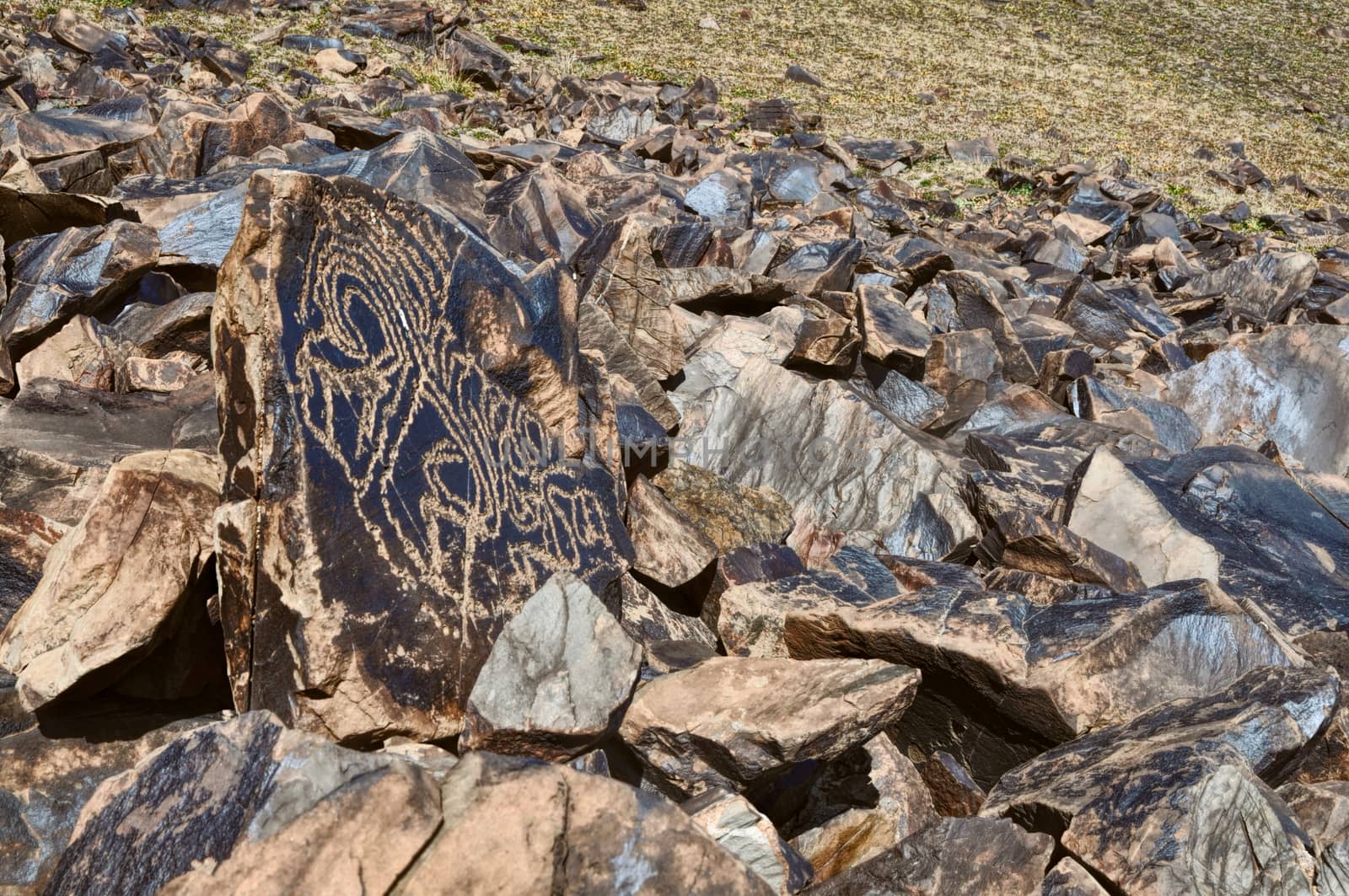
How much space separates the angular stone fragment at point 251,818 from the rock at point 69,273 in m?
3.22

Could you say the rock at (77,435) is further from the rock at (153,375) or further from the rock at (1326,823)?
the rock at (1326,823)

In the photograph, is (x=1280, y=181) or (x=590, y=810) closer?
(x=590, y=810)

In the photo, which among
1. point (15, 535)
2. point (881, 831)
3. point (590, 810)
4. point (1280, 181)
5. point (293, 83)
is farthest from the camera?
point (1280, 181)

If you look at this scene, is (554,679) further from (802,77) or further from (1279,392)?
(802,77)

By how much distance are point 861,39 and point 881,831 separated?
21.4 meters

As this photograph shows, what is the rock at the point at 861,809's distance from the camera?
294 cm

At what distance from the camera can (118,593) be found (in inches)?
111

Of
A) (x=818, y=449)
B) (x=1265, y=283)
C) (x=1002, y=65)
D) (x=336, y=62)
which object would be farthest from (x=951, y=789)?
(x=1002, y=65)

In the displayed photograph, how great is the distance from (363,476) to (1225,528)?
3674 millimetres

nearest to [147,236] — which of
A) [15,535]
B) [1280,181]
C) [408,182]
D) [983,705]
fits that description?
[408,182]

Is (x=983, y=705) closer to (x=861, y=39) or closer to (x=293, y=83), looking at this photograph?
(x=293, y=83)

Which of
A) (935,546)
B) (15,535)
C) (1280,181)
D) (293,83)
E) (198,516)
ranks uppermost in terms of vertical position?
(198,516)

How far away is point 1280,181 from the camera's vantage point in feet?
55.4

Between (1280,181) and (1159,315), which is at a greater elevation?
(1159,315)
